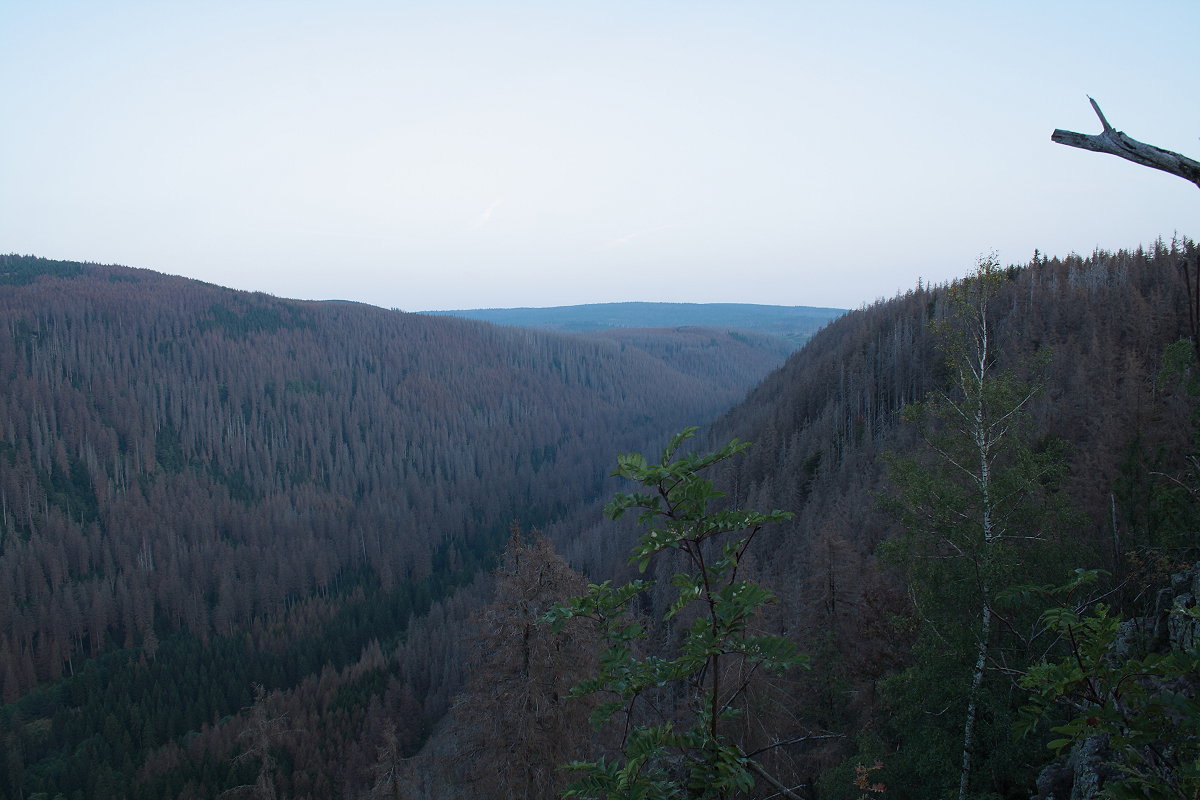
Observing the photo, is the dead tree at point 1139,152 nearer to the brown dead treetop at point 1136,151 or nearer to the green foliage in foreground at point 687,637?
the brown dead treetop at point 1136,151

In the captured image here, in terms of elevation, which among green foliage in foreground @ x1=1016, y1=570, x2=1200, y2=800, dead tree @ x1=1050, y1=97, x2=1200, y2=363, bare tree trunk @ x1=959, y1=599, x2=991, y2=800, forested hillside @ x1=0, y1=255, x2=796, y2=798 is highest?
dead tree @ x1=1050, y1=97, x2=1200, y2=363

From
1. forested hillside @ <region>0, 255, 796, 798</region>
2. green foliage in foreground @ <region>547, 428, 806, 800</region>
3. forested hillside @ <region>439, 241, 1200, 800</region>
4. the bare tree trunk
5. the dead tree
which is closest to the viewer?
the dead tree

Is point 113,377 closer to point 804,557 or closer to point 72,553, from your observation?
point 72,553

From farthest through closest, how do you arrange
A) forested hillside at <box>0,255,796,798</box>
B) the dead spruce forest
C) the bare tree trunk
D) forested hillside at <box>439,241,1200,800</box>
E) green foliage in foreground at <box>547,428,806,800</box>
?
forested hillside at <box>0,255,796,798</box>, the dead spruce forest, forested hillside at <box>439,241,1200,800</box>, the bare tree trunk, green foliage in foreground at <box>547,428,806,800</box>

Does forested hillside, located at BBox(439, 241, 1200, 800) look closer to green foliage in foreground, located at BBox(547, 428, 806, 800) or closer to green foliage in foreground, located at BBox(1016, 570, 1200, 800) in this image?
green foliage in foreground, located at BBox(1016, 570, 1200, 800)

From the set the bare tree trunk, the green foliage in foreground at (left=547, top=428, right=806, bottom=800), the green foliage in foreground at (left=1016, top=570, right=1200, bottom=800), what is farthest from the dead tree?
the bare tree trunk

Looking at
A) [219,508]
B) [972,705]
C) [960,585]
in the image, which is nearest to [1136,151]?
[960,585]

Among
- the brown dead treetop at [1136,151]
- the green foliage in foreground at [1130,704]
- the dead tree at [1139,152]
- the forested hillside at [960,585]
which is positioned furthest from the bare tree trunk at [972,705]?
the brown dead treetop at [1136,151]

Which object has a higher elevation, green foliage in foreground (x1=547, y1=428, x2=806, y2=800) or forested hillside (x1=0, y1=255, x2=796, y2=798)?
green foliage in foreground (x1=547, y1=428, x2=806, y2=800)
